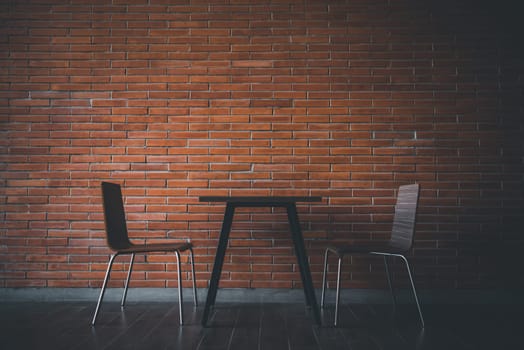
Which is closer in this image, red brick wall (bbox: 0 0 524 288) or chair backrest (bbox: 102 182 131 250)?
chair backrest (bbox: 102 182 131 250)

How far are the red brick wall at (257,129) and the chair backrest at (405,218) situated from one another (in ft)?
1.15

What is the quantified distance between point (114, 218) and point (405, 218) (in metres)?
2.01

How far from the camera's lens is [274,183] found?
10.5 feet

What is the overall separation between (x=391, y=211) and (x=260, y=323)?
1408 mm

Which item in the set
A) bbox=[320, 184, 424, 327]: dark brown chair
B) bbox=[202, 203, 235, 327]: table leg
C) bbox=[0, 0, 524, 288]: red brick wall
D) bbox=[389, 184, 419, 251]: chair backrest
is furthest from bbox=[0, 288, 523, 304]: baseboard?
bbox=[202, 203, 235, 327]: table leg

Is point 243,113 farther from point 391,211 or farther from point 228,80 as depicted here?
point 391,211

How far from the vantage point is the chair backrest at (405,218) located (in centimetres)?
254

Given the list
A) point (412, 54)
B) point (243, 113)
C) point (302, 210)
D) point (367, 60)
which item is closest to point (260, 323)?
point (302, 210)

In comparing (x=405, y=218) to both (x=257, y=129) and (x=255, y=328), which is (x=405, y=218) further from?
(x=257, y=129)

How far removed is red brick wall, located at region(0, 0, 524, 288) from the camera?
3.19 meters

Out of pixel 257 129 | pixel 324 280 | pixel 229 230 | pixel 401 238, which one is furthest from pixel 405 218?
pixel 257 129

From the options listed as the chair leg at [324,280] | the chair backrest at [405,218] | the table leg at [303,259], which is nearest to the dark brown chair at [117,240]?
the table leg at [303,259]

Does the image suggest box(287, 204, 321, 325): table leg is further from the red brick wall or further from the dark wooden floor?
the red brick wall

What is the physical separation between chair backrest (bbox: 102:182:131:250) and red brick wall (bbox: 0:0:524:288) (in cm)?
33
